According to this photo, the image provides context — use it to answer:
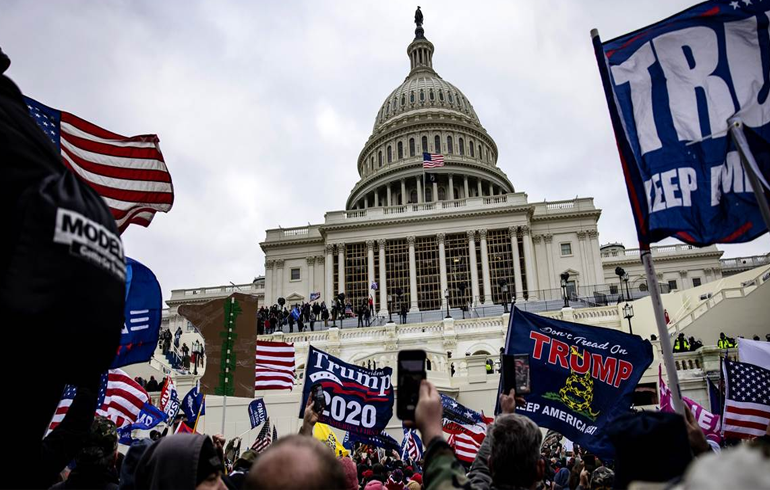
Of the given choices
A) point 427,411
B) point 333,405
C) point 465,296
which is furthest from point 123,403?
point 465,296

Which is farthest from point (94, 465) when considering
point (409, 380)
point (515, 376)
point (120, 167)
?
point (120, 167)

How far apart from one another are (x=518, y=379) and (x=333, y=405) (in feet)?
22.1

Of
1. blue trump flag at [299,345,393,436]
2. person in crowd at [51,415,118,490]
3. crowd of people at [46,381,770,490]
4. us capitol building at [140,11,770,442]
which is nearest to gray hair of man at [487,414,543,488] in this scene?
crowd of people at [46,381,770,490]

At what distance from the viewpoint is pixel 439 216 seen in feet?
189

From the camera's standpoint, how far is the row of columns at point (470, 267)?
2147 inches

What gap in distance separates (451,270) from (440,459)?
179 ft

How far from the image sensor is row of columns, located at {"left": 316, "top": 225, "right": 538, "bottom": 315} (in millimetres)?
54531

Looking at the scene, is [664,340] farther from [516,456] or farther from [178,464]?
[178,464]

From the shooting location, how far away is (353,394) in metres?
10.6

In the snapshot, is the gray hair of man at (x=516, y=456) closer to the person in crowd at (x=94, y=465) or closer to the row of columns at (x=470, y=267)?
the person in crowd at (x=94, y=465)

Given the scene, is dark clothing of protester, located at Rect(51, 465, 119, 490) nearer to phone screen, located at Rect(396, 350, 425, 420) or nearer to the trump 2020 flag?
phone screen, located at Rect(396, 350, 425, 420)

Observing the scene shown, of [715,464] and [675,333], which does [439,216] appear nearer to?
[675,333]

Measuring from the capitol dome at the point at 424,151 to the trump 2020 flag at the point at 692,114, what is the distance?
206 ft

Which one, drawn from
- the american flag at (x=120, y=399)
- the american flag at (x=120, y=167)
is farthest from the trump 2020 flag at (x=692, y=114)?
the american flag at (x=120, y=399)
